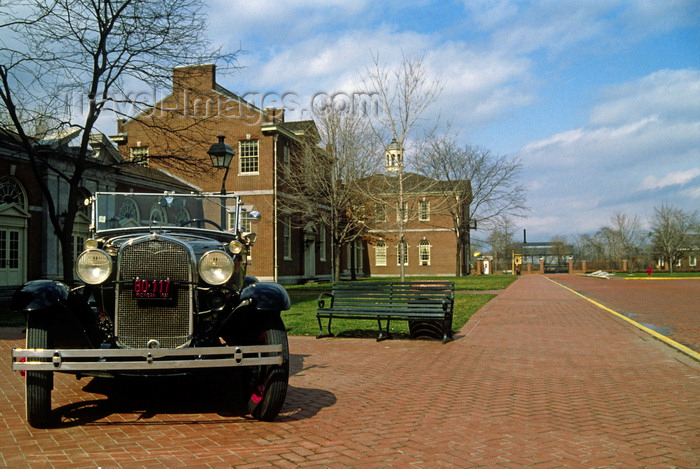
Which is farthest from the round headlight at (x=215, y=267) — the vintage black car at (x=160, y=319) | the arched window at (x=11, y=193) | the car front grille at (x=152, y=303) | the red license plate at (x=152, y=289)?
the arched window at (x=11, y=193)

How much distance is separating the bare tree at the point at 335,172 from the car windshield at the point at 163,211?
1702 centimetres

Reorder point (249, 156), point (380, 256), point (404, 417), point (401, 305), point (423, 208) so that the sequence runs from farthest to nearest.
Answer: point (380, 256)
point (249, 156)
point (423, 208)
point (401, 305)
point (404, 417)

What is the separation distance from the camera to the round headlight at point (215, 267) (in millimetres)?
4809

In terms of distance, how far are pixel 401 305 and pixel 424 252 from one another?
47.5 metres

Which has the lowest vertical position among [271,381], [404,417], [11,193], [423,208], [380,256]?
[404,417]

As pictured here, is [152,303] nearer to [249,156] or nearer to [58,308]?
[58,308]

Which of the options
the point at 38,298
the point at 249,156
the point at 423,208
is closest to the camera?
the point at 38,298

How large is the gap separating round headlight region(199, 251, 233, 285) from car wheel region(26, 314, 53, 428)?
4.27ft

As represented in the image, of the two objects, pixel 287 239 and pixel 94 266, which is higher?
pixel 287 239

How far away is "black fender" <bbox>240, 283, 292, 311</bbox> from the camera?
15.5ft

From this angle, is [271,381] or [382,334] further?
[382,334]

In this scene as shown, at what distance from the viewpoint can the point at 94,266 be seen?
4.67m

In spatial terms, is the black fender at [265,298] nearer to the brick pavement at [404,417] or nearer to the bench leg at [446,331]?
the brick pavement at [404,417]

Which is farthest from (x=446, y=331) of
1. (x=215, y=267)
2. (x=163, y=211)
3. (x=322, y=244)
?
(x=322, y=244)
